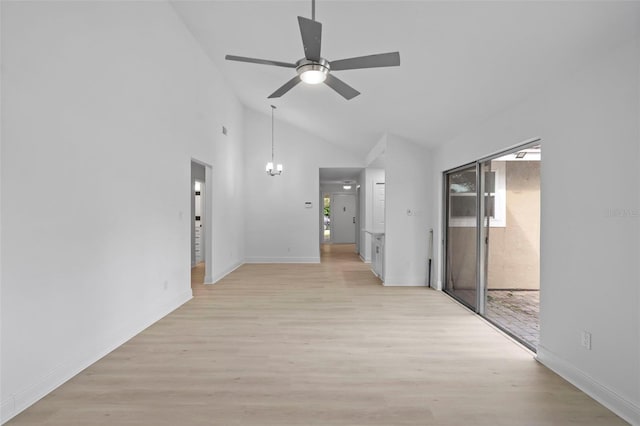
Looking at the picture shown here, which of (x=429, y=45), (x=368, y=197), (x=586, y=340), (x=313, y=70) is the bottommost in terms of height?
(x=586, y=340)

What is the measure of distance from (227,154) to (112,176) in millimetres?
4044

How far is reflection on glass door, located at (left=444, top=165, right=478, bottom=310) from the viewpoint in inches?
177

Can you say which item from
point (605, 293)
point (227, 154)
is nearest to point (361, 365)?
point (605, 293)

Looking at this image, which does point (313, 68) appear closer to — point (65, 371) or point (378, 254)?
point (65, 371)

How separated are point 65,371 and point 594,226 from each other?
4.07m

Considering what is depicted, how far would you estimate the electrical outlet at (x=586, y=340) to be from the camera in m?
2.42

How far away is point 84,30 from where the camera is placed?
281 cm

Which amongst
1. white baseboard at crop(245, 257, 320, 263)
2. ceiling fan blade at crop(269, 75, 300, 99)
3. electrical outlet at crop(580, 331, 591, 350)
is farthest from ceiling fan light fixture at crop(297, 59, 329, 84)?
white baseboard at crop(245, 257, 320, 263)

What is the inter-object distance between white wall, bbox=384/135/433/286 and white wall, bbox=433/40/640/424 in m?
2.82

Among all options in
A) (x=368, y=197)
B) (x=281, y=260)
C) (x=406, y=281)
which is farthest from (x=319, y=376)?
(x=368, y=197)

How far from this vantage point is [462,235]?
4.88 metres

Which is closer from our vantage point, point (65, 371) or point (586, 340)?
point (586, 340)

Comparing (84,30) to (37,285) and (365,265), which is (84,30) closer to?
(37,285)

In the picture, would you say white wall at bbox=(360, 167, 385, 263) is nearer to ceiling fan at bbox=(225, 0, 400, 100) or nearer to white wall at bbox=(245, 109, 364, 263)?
white wall at bbox=(245, 109, 364, 263)
